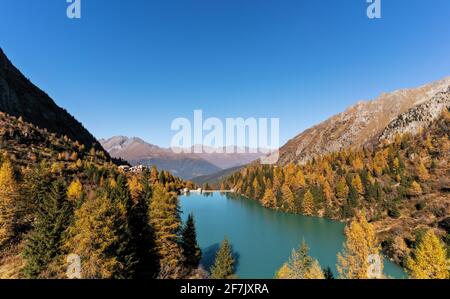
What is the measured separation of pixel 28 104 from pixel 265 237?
17219 centimetres

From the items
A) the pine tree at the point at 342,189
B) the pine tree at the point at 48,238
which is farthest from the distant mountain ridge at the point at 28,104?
the pine tree at the point at 342,189

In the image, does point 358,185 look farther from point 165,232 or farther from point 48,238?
point 48,238

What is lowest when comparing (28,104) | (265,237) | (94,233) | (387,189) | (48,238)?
(265,237)

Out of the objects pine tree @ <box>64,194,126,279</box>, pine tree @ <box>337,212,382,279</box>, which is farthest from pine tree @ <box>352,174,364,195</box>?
pine tree @ <box>64,194,126,279</box>

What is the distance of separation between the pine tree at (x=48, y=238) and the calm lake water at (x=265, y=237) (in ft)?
92.7

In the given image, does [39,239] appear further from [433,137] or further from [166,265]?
[433,137]

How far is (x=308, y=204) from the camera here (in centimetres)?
11881

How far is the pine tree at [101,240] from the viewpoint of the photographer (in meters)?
29.8

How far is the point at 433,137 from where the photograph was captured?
495ft

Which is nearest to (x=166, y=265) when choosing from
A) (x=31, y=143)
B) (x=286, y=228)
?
(x=286, y=228)

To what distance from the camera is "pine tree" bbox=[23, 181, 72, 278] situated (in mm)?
34469

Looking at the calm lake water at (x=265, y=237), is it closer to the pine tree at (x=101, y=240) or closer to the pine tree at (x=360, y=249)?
the pine tree at (x=360, y=249)

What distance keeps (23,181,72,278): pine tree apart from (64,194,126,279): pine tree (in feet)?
12.4

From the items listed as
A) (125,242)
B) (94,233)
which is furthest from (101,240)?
(125,242)
